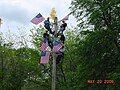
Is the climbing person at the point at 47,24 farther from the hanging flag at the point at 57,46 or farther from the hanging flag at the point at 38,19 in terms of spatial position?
the hanging flag at the point at 57,46

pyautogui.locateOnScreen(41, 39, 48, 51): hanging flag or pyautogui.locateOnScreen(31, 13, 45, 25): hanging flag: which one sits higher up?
pyautogui.locateOnScreen(31, 13, 45, 25): hanging flag

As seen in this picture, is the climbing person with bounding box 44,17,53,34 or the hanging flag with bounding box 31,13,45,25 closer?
the climbing person with bounding box 44,17,53,34

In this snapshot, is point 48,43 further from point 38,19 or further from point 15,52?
point 15,52

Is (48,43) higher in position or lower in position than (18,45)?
lower

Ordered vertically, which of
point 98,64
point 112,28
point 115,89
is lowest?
point 115,89

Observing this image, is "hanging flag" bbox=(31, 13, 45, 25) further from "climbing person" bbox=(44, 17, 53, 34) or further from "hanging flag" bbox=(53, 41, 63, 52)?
"hanging flag" bbox=(53, 41, 63, 52)

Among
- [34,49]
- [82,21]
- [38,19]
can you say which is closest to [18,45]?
[34,49]

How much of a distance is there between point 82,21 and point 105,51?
394 centimetres

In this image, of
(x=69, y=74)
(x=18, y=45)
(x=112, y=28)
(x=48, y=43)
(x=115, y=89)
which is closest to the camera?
(x=48, y=43)

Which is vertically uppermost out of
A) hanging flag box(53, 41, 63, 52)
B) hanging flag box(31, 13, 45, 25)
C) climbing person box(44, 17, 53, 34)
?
hanging flag box(31, 13, 45, 25)

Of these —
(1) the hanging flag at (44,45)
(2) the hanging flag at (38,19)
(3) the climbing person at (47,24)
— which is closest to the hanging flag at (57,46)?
(1) the hanging flag at (44,45)

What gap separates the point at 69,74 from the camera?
1940 inches

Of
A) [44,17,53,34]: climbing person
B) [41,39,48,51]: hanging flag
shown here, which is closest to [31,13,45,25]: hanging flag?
[44,17,53,34]: climbing person

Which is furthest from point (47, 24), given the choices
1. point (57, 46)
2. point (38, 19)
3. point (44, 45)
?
point (57, 46)
